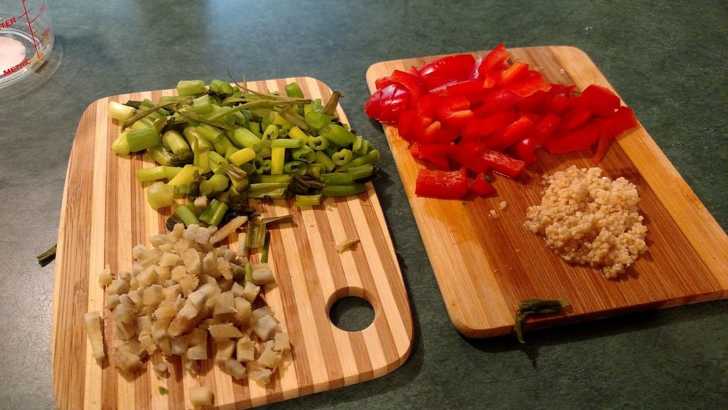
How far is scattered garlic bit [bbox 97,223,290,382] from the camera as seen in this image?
144 cm

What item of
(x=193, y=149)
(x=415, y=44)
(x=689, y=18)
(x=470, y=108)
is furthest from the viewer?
(x=689, y=18)

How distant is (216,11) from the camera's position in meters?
2.72

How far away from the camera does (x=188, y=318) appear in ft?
4.63

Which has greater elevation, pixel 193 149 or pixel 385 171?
pixel 193 149

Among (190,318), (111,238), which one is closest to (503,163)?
(190,318)

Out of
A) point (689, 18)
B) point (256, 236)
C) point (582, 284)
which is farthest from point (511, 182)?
point (689, 18)

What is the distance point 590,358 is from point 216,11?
6.80ft

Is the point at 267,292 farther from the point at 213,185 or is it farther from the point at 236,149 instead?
the point at 236,149

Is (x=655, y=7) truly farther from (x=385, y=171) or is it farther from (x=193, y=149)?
(x=193, y=149)

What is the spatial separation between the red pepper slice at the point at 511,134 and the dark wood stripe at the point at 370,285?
1.72 ft

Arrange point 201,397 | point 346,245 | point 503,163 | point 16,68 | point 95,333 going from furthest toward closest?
point 16,68 < point 503,163 < point 346,245 < point 95,333 < point 201,397

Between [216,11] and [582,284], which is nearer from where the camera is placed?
[582,284]

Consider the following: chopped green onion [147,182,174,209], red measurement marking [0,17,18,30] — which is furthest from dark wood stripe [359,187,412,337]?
red measurement marking [0,17,18,30]

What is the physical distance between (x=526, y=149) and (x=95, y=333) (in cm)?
134
